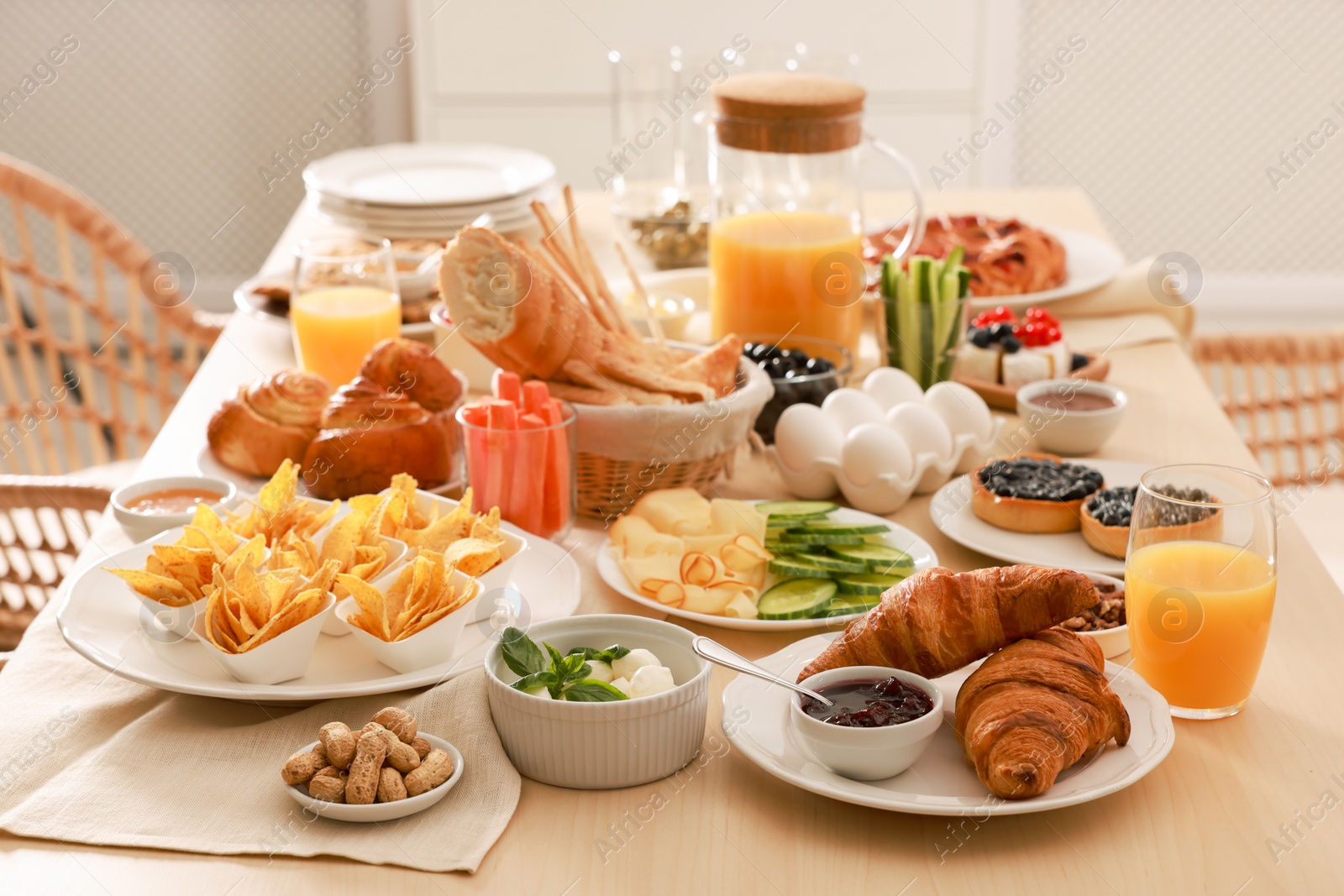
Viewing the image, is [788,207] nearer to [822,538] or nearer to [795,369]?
[795,369]

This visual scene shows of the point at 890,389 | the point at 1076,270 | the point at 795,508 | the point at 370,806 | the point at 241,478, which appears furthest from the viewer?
the point at 1076,270

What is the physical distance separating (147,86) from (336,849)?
3656mm

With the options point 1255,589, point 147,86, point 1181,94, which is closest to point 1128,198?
point 1181,94

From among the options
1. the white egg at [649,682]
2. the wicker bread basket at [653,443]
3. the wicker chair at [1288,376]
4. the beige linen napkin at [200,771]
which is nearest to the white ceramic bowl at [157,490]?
the beige linen napkin at [200,771]

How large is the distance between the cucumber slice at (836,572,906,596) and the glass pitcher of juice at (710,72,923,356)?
0.57 m

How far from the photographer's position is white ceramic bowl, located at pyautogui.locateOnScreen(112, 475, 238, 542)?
1.17 m

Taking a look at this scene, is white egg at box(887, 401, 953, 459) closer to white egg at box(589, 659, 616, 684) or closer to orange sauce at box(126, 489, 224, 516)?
white egg at box(589, 659, 616, 684)

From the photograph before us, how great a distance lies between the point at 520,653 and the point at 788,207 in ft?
3.04

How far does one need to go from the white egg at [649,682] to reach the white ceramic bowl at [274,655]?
0.24 metres

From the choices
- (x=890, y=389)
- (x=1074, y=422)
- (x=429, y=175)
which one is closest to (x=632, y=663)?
(x=890, y=389)

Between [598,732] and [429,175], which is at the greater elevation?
[429,175]

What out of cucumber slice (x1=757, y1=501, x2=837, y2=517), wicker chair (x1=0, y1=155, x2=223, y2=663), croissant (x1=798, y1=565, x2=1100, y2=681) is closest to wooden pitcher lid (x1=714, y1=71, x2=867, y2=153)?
cucumber slice (x1=757, y1=501, x2=837, y2=517)

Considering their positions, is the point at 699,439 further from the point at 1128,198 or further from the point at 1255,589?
the point at 1128,198

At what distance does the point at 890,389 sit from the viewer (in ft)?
4.69
